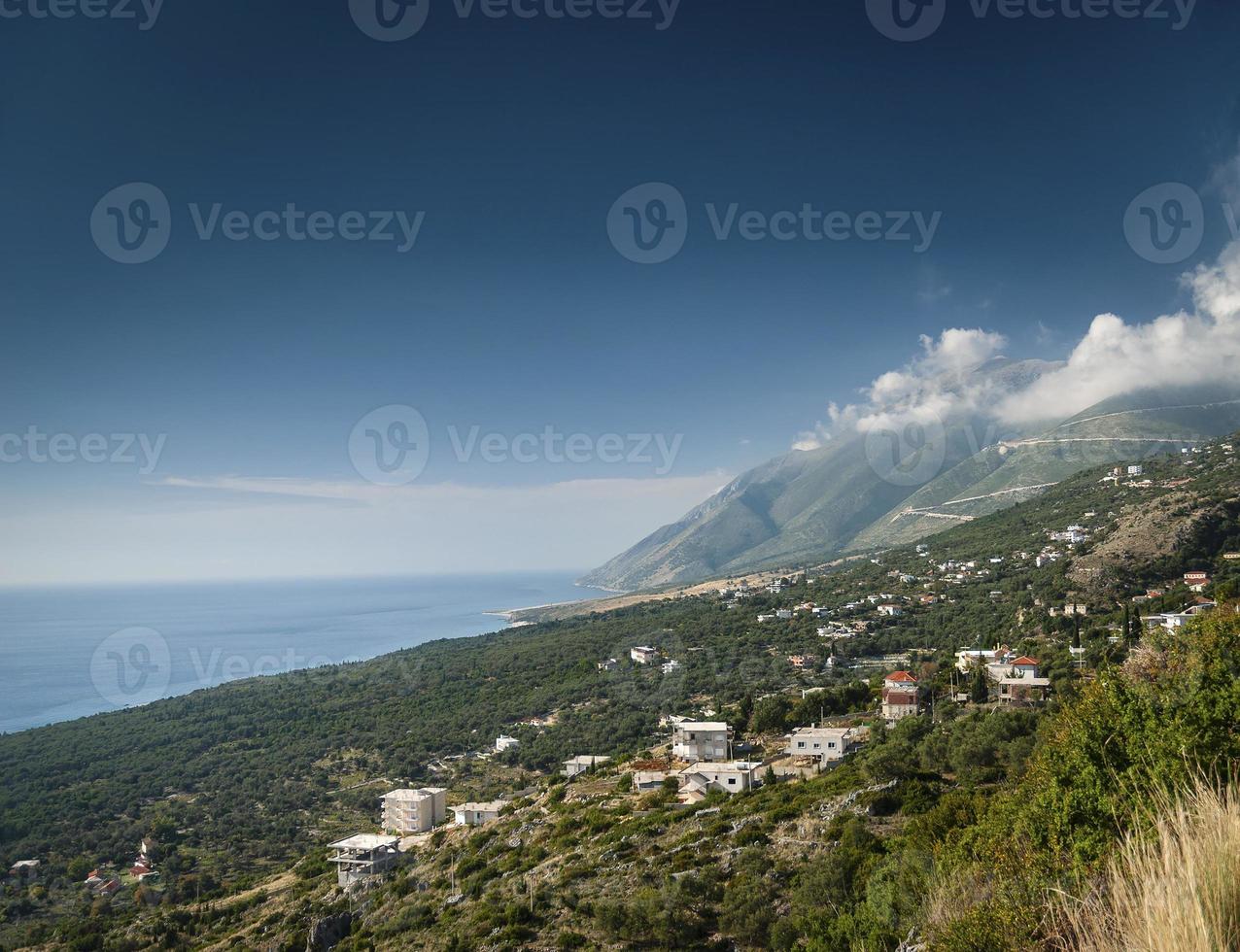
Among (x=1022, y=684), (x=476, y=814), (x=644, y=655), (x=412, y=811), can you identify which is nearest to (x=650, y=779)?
(x=476, y=814)

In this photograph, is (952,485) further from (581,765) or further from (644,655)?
(581,765)

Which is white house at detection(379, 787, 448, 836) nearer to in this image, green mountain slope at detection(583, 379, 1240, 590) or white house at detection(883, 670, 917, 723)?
white house at detection(883, 670, 917, 723)

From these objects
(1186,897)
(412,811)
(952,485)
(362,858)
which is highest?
(1186,897)

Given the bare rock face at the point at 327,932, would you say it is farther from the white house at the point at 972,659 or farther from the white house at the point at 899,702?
the white house at the point at 972,659

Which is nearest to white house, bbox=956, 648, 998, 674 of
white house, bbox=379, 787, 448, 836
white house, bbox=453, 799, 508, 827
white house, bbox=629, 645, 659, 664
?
white house, bbox=453, 799, 508, 827

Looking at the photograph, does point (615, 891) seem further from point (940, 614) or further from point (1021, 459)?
point (1021, 459)
